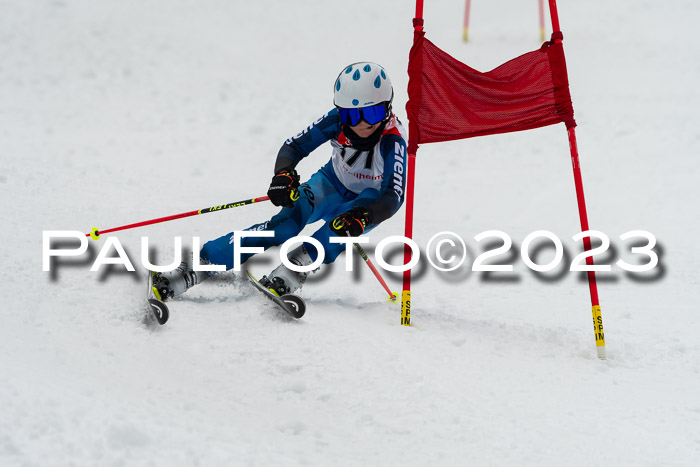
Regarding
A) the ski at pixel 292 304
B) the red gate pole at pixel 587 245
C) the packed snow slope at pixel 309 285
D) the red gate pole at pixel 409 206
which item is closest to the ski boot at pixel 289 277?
the packed snow slope at pixel 309 285

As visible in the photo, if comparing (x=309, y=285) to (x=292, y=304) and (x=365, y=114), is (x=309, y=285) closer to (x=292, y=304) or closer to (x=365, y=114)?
(x=292, y=304)

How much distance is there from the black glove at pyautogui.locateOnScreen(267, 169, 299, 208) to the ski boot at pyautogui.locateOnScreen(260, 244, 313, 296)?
1.35ft

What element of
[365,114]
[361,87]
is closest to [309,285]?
[365,114]

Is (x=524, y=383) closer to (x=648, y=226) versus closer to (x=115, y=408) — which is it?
(x=115, y=408)

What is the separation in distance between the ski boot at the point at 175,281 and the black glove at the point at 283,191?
2.52 ft

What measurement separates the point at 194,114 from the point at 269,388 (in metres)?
9.39

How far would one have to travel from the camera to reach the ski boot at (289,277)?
4980 mm

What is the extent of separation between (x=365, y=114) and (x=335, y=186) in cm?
79

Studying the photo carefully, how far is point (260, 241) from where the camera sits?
518 centimetres

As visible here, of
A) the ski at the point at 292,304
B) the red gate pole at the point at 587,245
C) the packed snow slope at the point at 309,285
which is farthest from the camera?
the red gate pole at the point at 587,245

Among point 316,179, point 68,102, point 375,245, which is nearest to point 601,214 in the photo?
point 375,245

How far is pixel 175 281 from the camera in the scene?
4867mm

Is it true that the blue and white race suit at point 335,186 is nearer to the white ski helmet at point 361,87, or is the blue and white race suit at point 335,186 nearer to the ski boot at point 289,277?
the ski boot at point 289,277

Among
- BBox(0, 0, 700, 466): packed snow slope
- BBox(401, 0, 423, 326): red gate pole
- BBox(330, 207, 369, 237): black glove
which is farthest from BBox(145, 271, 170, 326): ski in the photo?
BBox(401, 0, 423, 326): red gate pole
